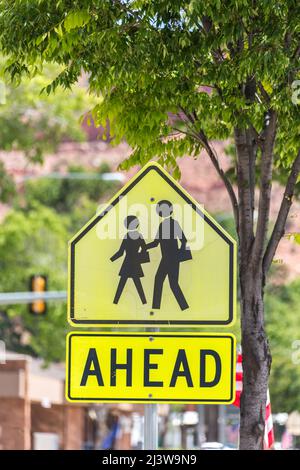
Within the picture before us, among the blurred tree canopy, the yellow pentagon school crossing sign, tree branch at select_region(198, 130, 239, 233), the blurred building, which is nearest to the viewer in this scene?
the yellow pentagon school crossing sign

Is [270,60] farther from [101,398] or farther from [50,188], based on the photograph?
[50,188]

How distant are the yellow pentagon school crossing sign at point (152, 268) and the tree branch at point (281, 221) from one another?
2180mm

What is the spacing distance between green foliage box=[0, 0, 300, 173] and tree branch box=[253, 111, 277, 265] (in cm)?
12

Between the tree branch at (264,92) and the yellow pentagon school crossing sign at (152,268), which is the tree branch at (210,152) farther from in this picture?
the yellow pentagon school crossing sign at (152,268)

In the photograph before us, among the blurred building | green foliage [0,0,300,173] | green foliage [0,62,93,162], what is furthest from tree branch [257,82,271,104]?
the blurred building

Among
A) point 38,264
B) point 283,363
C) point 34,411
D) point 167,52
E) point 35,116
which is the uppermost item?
point 35,116

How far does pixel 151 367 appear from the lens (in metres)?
Answer: 7.08

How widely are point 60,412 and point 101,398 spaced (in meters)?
53.2

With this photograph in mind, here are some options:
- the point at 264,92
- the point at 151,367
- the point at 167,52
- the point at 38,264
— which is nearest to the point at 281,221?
the point at 264,92

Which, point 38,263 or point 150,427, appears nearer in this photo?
point 150,427

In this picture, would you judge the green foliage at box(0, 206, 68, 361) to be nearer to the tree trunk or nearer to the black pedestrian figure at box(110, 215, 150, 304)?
the tree trunk

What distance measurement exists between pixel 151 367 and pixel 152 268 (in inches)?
20.8

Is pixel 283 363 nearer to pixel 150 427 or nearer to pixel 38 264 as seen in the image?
pixel 38 264

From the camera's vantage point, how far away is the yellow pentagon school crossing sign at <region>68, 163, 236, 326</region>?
713cm
